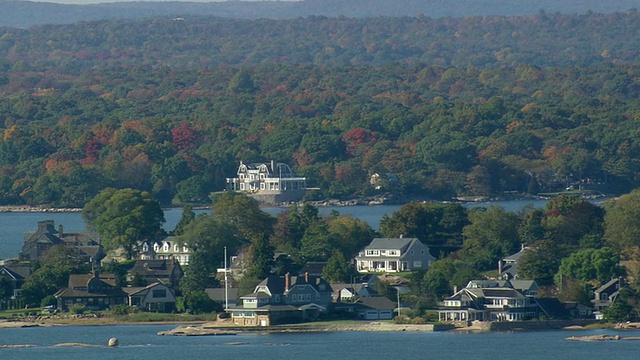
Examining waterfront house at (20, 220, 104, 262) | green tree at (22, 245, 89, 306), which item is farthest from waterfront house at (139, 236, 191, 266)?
green tree at (22, 245, 89, 306)

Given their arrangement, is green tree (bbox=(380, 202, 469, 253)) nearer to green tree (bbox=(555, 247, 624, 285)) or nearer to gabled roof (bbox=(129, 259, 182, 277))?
gabled roof (bbox=(129, 259, 182, 277))

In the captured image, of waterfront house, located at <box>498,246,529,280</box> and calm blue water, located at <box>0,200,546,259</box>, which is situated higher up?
calm blue water, located at <box>0,200,546,259</box>

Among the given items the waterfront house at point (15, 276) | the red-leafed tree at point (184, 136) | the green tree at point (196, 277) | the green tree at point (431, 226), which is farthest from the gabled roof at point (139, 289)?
the red-leafed tree at point (184, 136)

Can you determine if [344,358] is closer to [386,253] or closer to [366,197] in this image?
[386,253]

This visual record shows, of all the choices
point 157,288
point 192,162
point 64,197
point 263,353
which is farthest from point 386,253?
point 192,162

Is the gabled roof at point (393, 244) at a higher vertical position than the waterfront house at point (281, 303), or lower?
higher

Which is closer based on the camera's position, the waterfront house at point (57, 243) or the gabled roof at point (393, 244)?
the gabled roof at point (393, 244)

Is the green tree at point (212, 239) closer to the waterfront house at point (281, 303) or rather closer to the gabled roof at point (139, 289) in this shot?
the gabled roof at point (139, 289)
